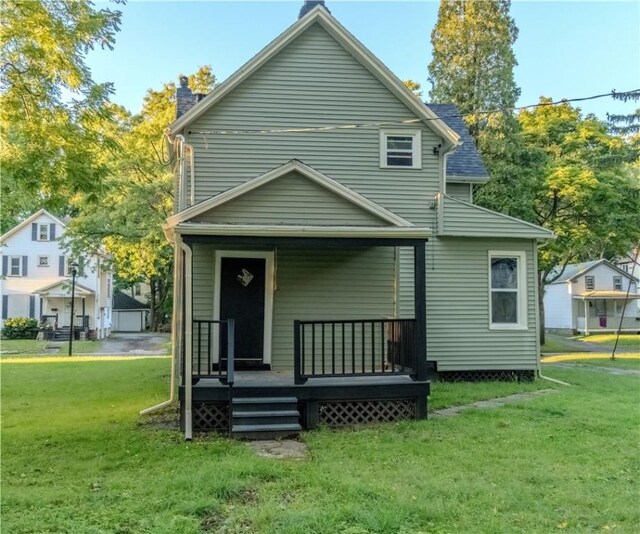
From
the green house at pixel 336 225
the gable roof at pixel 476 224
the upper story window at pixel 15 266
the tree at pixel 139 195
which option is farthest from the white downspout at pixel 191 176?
the upper story window at pixel 15 266

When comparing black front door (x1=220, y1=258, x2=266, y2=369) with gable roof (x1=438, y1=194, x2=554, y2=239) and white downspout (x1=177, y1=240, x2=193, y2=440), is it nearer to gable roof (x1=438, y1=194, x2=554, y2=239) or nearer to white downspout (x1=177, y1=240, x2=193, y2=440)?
white downspout (x1=177, y1=240, x2=193, y2=440)

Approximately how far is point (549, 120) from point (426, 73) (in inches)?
239

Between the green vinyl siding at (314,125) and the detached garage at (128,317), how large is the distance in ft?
118

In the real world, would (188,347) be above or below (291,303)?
below

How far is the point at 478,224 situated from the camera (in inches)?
420

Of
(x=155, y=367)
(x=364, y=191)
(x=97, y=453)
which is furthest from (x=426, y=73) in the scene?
(x=97, y=453)

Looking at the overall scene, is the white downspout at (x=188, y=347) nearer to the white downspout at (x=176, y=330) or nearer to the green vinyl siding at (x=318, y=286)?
the white downspout at (x=176, y=330)

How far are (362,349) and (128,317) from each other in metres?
39.5

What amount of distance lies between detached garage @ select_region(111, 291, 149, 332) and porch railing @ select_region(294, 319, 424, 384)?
36466mm

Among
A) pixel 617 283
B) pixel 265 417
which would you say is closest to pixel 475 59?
pixel 265 417

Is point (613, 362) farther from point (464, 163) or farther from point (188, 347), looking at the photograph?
point (188, 347)

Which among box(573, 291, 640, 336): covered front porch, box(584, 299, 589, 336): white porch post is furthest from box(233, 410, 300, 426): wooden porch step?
box(584, 299, 589, 336): white porch post

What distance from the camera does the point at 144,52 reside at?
36.6 feet

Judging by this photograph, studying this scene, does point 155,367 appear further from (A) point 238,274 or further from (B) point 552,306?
(B) point 552,306
